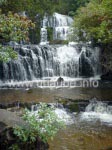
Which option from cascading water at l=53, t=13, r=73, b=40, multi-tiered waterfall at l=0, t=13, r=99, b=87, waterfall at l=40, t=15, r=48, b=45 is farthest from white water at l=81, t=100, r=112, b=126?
cascading water at l=53, t=13, r=73, b=40

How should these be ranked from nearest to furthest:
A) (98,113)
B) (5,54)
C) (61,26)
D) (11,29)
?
(11,29) < (5,54) < (98,113) < (61,26)

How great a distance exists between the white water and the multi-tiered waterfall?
7739 millimetres

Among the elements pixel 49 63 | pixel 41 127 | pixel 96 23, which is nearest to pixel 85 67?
pixel 49 63

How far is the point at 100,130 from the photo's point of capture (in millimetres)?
13164

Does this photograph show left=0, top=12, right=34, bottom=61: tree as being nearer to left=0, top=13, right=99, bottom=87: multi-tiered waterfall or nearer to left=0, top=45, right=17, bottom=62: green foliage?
left=0, top=45, right=17, bottom=62: green foliage

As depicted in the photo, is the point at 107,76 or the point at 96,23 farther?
the point at 107,76

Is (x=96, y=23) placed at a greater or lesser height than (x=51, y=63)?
greater

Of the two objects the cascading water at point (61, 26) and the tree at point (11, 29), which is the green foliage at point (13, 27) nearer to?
the tree at point (11, 29)

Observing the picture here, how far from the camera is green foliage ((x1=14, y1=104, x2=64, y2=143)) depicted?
27.2 ft

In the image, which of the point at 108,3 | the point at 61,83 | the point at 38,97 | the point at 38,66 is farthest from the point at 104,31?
the point at 38,66

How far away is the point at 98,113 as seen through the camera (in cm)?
1539

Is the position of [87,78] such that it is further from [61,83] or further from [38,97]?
[38,97]

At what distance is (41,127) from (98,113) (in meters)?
7.33

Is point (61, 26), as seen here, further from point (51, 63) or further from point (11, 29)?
point (11, 29)
